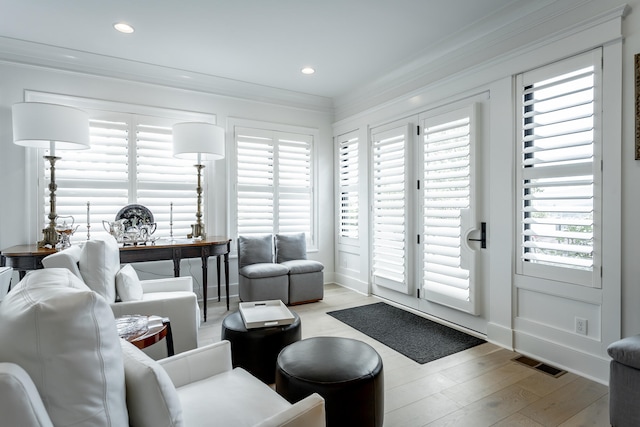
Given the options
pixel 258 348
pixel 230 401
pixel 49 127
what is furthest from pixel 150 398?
pixel 49 127

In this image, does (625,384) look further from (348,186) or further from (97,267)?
(348,186)

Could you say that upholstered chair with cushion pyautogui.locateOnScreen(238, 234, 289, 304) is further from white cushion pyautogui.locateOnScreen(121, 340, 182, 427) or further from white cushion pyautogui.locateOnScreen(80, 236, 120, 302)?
white cushion pyautogui.locateOnScreen(121, 340, 182, 427)

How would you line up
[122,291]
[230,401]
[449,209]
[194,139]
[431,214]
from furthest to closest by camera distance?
[194,139] → [431,214] → [449,209] → [122,291] → [230,401]

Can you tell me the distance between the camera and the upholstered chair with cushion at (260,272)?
4.01 m

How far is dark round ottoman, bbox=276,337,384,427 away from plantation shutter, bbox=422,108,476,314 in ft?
5.99

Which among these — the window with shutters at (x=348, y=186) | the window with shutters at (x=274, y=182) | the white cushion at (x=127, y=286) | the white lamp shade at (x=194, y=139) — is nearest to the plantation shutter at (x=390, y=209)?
the window with shutters at (x=348, y=186)

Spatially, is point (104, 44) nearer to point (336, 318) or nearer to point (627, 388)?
point (336, 318)

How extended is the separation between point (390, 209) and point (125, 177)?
122 inches

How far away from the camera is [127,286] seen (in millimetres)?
2373

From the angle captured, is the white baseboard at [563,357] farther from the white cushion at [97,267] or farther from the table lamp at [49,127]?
the table lamp at [49,127]

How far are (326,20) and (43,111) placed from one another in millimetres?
2505

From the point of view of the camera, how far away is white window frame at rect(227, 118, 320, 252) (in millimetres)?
4559

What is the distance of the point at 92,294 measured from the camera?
859mm

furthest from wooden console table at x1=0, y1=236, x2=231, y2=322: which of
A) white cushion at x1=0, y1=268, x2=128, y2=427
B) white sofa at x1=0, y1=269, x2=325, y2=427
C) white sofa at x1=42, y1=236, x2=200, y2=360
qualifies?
white cushion at x1=0, y1=268, x2=128, y2=427
